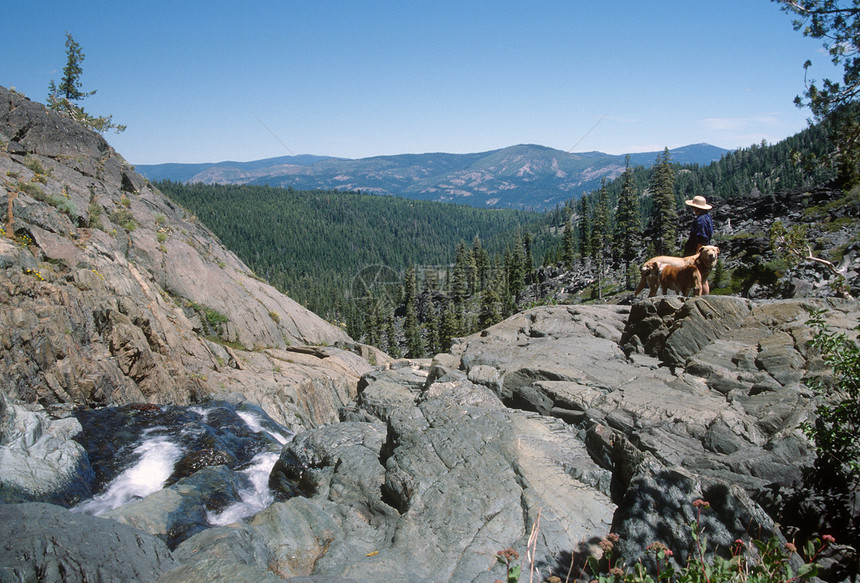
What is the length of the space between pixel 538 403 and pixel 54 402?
14.3 meters

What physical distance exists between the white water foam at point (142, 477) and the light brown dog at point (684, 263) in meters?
16.9

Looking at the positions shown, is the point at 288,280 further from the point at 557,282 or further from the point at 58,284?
the point at 58,284

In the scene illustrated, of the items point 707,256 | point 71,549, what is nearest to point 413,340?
point 707,256

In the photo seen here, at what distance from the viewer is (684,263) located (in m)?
15.9

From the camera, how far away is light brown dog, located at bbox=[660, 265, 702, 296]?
15152 mm

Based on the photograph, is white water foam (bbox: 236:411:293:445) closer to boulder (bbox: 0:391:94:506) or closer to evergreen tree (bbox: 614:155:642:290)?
boulder (bbox: 0:391:94:506)

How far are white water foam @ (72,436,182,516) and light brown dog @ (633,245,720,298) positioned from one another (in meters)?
16.9

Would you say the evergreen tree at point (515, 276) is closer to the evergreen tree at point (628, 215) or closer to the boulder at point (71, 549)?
the evergreen tree at point (628, 215)

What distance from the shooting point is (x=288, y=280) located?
167 metres

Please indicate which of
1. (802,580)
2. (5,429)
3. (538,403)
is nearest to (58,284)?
(5,429)

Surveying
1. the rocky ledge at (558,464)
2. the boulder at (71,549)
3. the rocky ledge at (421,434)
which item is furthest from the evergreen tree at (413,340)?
the boulder at (71,549)

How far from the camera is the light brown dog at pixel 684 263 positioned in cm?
1456

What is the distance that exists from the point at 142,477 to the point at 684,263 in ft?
59.8

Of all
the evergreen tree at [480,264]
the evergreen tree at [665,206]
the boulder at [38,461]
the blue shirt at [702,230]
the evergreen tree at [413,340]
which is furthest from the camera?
the evergreen tree at [480,264]
